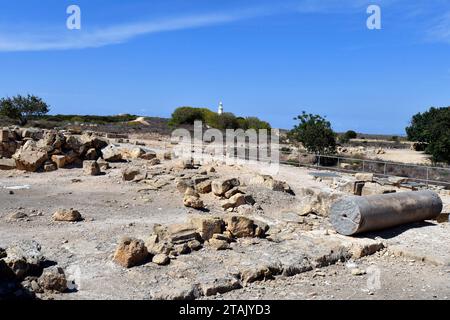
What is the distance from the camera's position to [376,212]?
997cm

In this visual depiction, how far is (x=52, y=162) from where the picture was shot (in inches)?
698

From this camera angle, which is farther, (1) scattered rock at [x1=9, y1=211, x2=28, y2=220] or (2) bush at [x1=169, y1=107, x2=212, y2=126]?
(2) bush at [x1=169, y1=107, x2=212, y2=126]

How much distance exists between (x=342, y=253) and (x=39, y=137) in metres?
16.3

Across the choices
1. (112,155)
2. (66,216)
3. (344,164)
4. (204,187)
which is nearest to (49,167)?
(112,155)

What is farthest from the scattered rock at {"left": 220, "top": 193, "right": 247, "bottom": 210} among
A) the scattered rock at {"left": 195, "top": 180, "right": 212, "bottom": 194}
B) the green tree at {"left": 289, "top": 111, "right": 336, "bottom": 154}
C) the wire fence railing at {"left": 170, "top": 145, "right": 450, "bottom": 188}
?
the green tree at {"left": 289, "top": 111, "right": 336, "bottom": 154}

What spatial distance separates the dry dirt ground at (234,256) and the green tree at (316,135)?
15.9 meters

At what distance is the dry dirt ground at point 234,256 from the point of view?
7.20 m

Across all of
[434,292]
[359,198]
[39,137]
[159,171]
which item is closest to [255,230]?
[359,198]

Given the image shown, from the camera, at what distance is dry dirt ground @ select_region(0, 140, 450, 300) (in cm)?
720

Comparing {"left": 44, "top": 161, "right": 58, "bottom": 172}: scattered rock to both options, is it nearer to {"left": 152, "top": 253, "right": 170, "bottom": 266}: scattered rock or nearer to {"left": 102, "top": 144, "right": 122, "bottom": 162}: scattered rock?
{"left": 102, "top": 144, "right": 122, "bottom": 162}: scattered rock

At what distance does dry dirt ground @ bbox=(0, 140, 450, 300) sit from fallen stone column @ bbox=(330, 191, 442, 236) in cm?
25

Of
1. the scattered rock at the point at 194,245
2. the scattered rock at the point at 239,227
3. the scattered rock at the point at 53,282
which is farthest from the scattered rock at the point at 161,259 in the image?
the scattered rock at the point at 239,227

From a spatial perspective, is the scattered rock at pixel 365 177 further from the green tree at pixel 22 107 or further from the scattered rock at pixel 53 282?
the green tree at pixel 22 107
